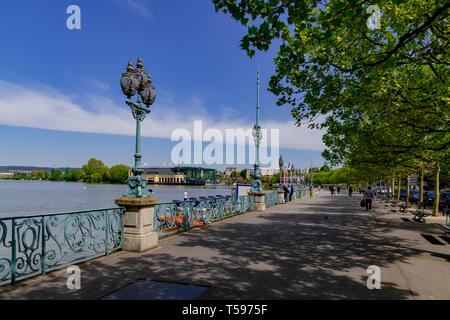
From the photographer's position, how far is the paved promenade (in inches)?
190

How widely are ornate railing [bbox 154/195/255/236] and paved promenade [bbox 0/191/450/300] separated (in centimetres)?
56

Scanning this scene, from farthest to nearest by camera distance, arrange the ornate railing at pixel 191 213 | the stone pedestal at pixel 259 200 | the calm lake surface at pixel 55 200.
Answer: the calm lake surface at pixel 55 200
the stone pedestal at pixel 259 200
the ornate railing at pixel 191 213

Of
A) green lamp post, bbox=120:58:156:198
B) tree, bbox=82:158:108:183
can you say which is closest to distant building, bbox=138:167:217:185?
tree, bbox=82:158:108:183

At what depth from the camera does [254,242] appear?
9.05 meters

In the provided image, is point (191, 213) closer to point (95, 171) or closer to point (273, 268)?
point (273, 268)

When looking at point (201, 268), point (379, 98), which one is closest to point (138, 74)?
point (201, 268)

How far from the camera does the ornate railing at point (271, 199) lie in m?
23.6

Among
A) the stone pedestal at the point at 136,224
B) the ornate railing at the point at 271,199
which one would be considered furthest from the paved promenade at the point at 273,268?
the ornate railing at the point at 271,199

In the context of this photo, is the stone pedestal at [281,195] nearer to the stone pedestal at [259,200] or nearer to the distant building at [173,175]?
the stone pedestal at [259,200]

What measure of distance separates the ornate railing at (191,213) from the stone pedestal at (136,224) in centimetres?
129

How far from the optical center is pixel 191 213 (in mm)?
11180

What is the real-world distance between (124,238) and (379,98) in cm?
858
